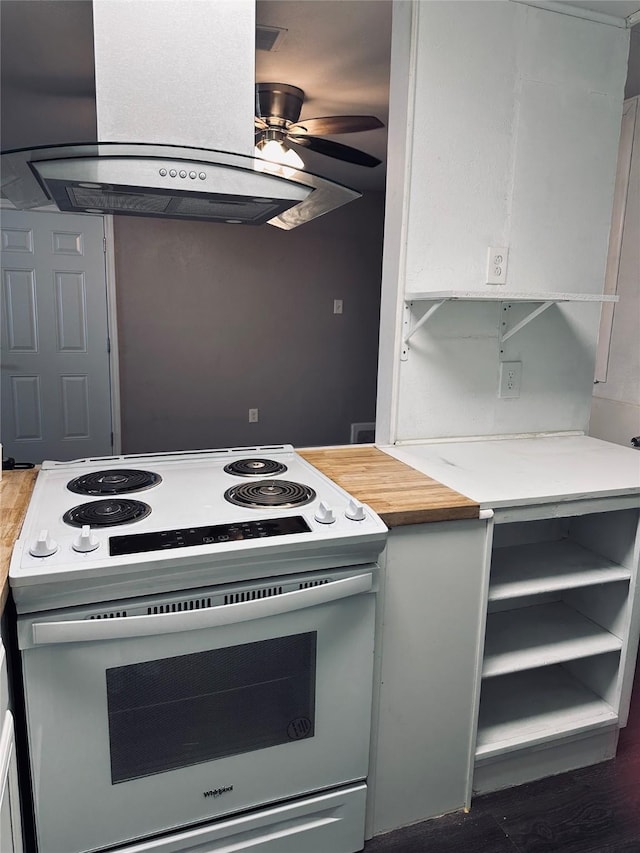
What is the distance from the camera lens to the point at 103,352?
4453mm

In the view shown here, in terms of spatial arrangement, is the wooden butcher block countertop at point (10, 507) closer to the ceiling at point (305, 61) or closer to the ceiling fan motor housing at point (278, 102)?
the ceiling at point (305, 61)

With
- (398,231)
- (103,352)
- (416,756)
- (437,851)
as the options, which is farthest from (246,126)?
(103,352)

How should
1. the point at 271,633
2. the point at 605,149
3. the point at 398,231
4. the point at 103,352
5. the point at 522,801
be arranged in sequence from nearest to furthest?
the point at 271,633 < the point at 522,801 < the point at 398,231 < the point at 605,149 < the point at 103,352

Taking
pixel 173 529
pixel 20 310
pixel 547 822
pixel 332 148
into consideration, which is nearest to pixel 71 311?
pixel 20 310

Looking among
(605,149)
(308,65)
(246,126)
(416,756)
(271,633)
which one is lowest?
(416,756)

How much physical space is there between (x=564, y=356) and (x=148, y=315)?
3324mm

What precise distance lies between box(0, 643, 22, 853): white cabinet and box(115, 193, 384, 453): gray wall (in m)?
3.80

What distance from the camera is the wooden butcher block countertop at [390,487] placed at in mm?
1411

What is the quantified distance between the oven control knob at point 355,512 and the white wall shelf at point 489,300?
67 cm

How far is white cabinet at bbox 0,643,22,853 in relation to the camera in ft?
3.12

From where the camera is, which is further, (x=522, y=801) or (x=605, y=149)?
(x=605, y=149)

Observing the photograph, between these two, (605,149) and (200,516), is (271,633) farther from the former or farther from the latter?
(605,149)

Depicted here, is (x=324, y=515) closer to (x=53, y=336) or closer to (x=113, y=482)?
(x=113, y=482)

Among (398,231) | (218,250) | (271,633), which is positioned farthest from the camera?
(218,250)
